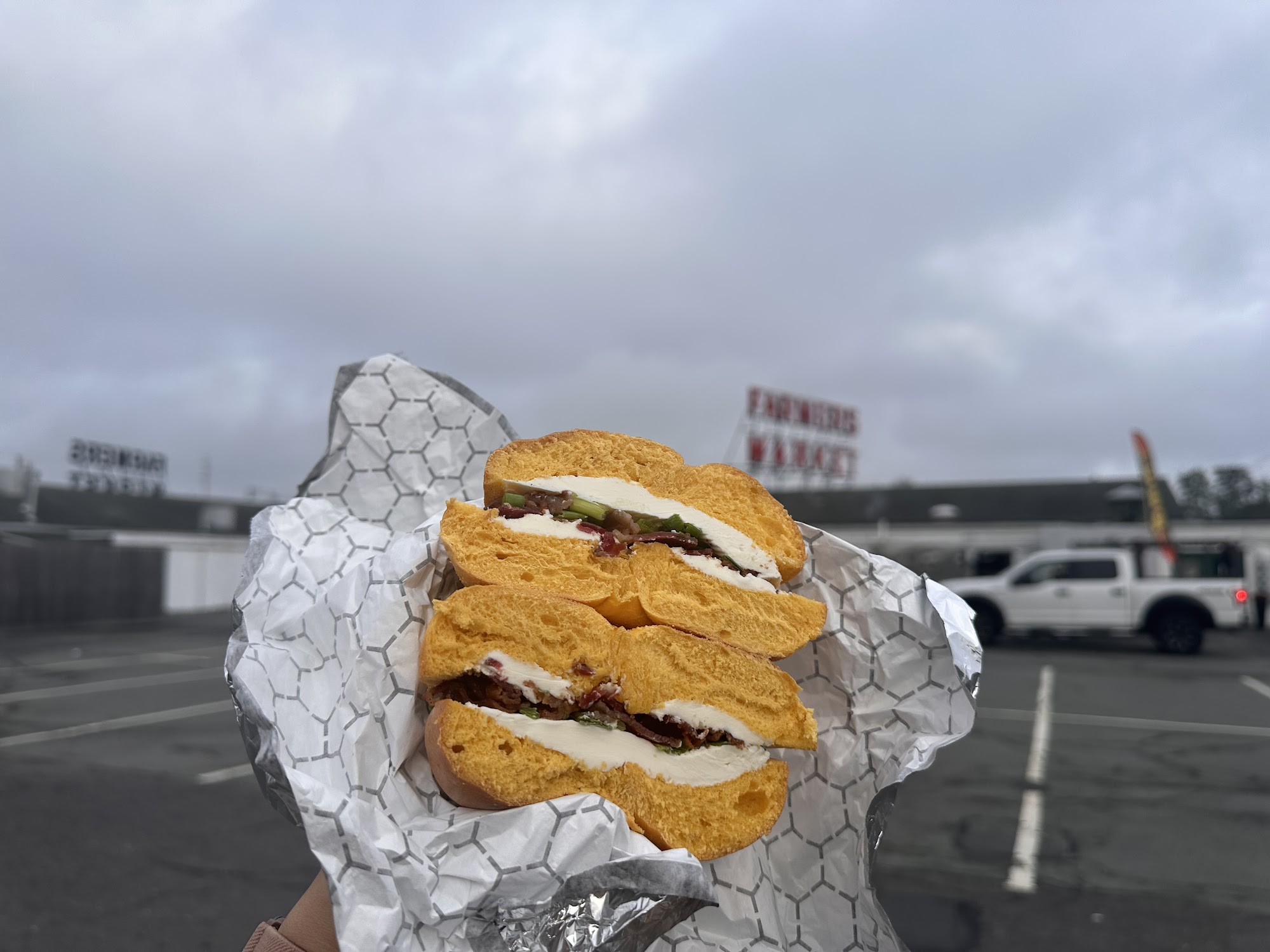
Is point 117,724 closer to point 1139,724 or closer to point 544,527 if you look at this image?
point 544,527

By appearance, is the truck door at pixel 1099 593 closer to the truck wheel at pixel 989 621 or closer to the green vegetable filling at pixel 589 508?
the truck wheel at pixel 989 621

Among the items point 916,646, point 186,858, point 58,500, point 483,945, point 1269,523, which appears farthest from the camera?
point 58,500

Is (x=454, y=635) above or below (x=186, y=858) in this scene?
above

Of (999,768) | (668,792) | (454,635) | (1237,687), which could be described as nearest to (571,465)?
(454,635)

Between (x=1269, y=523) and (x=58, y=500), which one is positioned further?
(x=58, y=500)

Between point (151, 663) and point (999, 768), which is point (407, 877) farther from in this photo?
point (151, 663)

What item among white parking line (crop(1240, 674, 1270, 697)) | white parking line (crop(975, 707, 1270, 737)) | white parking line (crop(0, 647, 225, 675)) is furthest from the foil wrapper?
white parking line (crop(0, 647, 225, 675))

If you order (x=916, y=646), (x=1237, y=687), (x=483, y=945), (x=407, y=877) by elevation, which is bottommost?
(x=1237, y=687)
